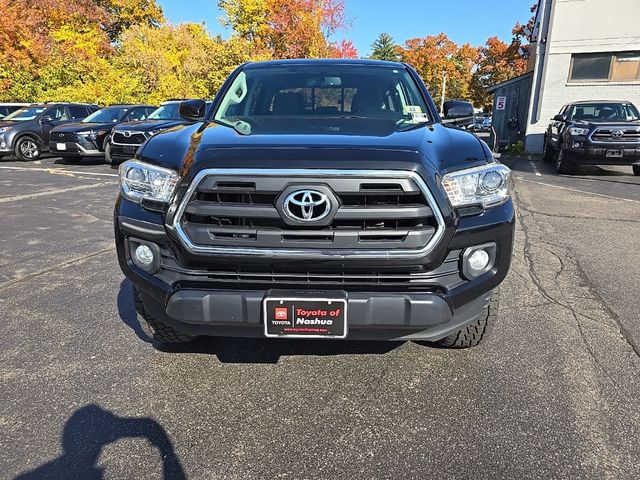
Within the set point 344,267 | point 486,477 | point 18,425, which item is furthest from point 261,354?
point 486,477

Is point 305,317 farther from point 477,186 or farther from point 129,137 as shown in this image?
point 129,137

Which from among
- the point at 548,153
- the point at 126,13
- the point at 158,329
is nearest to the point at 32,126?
the point at 158,329

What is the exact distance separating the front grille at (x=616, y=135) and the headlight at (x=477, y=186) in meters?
9.88

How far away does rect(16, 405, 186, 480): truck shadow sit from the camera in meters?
2.03

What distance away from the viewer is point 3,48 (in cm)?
2538

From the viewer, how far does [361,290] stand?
7.46 ft

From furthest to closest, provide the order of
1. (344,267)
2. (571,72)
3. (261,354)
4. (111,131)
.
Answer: (571,72)
(111,131)
(261,354)
(344,267)

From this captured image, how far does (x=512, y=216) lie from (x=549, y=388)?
3.22 feet

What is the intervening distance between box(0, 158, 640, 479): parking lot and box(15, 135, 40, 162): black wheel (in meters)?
12.4

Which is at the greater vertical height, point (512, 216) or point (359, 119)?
point (359, 119)

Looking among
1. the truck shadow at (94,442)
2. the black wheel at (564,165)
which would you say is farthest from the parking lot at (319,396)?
the black wheel at (564,165)

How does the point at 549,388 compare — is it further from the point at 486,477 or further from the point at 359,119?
the point at 359,119

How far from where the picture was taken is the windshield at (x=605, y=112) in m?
11.5

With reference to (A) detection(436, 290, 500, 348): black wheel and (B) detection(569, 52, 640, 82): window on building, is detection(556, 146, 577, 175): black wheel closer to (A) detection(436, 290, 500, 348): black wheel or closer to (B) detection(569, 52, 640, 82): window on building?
(B) detection(569, 52, 640, 82): window on building
